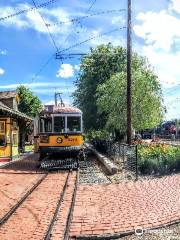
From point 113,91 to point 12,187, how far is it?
18457 millimetres

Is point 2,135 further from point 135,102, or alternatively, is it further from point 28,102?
point 28,102

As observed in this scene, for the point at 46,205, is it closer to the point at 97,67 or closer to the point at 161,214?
the point at 161,214

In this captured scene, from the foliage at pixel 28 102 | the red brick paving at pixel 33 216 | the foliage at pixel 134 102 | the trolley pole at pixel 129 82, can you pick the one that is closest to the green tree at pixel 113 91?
the foliage at pixel 134 102

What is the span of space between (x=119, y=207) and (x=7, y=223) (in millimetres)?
2964

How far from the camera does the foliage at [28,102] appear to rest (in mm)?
69688

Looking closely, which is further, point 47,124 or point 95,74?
point 95,74

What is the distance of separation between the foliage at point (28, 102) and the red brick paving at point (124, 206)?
54769 mm

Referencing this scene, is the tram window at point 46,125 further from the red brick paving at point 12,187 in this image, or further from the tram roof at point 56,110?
the red brick paving at point 12,187

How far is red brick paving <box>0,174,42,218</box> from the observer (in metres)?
12.3

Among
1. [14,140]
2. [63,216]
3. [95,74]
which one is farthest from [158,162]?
[95,74]

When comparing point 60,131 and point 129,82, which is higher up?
point 129,82

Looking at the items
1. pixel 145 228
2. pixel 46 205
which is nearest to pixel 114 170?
pixel 46 205

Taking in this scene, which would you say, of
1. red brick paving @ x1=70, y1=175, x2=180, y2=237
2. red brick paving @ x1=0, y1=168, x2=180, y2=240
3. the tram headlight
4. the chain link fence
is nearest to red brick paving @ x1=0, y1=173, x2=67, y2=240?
red brick paving @ x1=0, y1=168, x2=180, y2=240

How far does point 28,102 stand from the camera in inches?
2744
